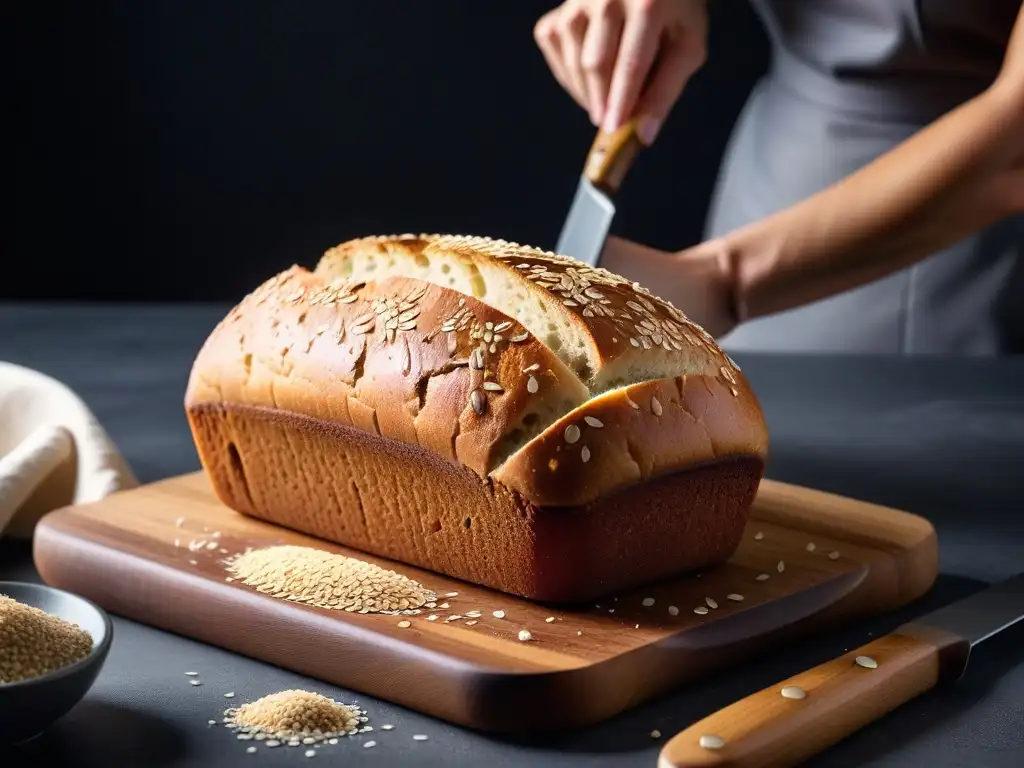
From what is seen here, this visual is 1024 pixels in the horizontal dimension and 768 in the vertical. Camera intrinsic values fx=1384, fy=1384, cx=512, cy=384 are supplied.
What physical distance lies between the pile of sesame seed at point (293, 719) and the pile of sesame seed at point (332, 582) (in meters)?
0.14

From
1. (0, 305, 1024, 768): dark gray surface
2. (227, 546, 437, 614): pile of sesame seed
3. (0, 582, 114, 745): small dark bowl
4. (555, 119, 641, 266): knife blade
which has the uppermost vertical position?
(555, 119, 641, 266): knife blade

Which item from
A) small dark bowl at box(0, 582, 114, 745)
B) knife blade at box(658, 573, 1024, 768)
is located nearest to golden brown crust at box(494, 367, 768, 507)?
knife blade at box(658, 573, 1024, 768)

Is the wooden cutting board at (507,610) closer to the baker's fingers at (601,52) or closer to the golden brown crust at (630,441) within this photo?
the golden brown crust at (630,441)

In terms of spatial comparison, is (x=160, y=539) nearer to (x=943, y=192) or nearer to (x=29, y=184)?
(x=943, y=192)

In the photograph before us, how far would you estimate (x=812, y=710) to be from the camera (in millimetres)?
996

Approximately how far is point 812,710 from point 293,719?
385mm

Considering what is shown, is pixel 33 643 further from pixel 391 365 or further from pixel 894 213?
pixel 894 213

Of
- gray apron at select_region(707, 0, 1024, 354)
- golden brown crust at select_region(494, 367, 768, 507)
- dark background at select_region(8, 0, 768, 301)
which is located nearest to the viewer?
golden brown crust at select_region(494, 367, 768, 507)

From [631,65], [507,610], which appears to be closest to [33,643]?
[507,610]

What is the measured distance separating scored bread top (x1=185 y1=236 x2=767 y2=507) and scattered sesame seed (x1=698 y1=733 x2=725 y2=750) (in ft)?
0.97

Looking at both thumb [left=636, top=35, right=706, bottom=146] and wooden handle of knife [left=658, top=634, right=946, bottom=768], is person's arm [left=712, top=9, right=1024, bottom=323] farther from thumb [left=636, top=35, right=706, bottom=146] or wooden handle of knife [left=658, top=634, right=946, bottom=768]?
wooden handle of knife [left=658, top=634, right=946, bottom=768]

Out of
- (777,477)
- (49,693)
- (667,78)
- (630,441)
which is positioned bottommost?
(777,477)

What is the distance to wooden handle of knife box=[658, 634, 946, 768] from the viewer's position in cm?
94

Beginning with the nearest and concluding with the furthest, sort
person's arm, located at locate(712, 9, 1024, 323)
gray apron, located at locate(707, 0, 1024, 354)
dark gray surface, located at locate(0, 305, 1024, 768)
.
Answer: dark gray surface, located at locate(0, 305, 1024, 768) → person's arm, located at locate(712, 9, 1024, 323) → gray apron, located at locate(707, 0, 1024, 354)
